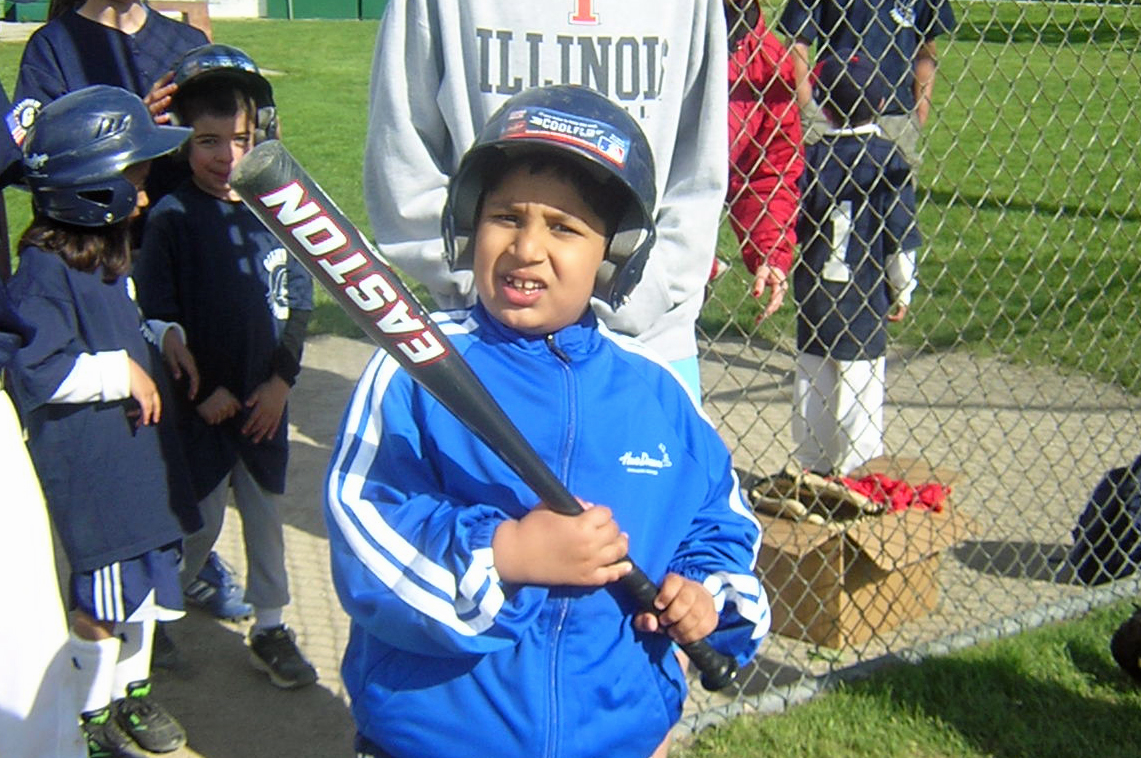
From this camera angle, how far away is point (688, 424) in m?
2.13

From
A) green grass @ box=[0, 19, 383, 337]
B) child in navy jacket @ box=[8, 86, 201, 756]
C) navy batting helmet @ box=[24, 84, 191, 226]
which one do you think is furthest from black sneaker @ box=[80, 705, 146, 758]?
green grass @ box=[0, 19, 383, 337]

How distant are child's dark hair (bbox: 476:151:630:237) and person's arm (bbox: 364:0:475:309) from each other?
0.33 metres

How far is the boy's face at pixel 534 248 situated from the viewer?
6.47 feet

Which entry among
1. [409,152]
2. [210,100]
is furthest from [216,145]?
[409,152]

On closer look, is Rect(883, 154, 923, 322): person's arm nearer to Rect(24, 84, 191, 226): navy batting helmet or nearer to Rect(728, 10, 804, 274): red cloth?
Rect(728, 10, 804, 274): red cloth

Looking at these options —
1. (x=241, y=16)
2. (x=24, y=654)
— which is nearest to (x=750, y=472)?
(x=24, y=654)

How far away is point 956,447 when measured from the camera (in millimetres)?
5684

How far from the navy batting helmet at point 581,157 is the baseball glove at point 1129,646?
2.36 metres

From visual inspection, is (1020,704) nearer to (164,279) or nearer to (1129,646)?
(1129,646)

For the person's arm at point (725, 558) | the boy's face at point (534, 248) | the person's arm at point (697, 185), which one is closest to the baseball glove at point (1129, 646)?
the person's arm at point (697, 185)

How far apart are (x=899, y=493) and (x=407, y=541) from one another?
2.69m

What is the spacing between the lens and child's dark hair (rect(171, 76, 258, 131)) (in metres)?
3.51

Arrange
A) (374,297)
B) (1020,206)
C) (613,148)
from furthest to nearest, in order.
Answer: (1020,206)
(613,148)
(374,297)

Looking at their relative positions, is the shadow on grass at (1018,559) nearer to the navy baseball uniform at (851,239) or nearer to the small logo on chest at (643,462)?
the navy baseball uniform at (851,239)
